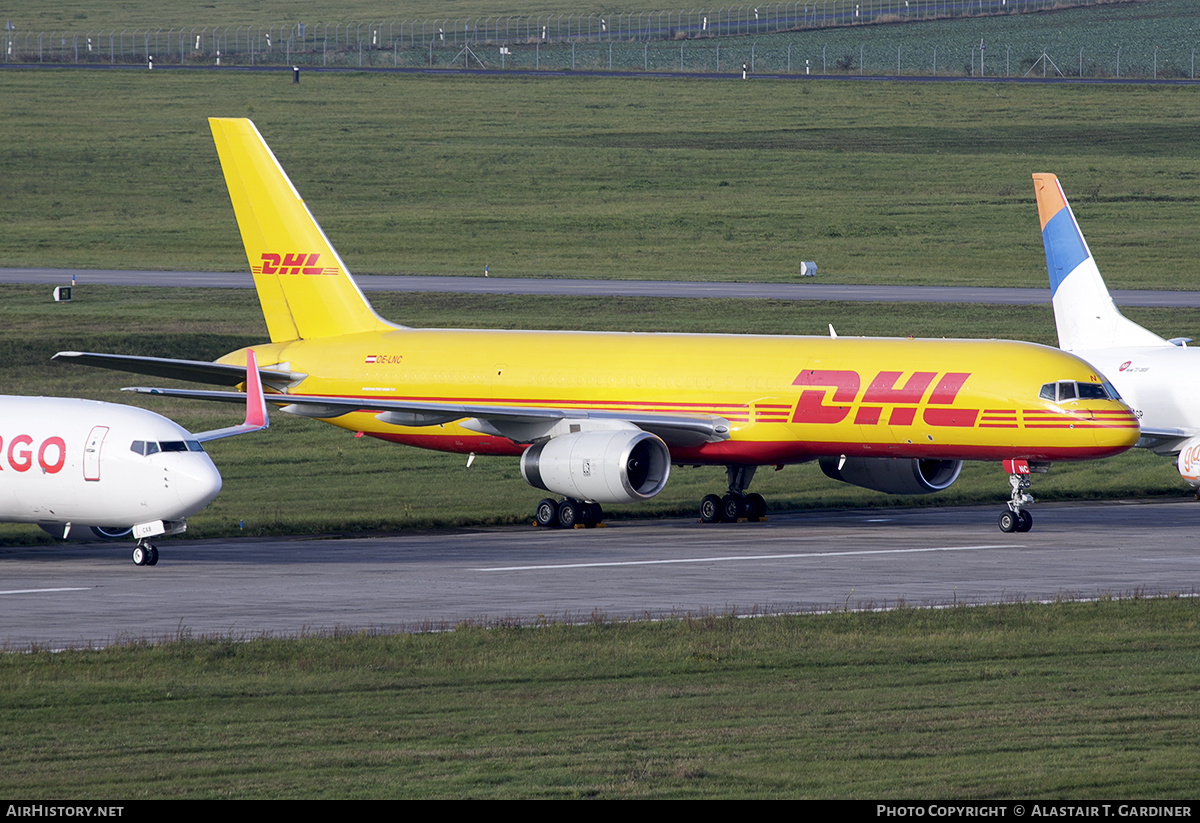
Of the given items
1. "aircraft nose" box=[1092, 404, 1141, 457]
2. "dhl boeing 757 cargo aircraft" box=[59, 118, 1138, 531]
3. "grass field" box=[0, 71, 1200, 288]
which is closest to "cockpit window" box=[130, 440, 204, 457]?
"dhl boeing 757 cargo aircraft" box=[59, 118, 1138, 531]

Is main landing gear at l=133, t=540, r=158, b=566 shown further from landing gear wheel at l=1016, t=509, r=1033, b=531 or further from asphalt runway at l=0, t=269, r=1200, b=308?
asphalt runway at l=0, t=269, r=1200, b=308

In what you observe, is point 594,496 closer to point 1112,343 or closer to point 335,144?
point 1112,343

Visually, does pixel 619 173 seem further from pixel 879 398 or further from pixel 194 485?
pixel 194 485

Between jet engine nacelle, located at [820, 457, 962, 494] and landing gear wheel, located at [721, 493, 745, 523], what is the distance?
2388 millimetres

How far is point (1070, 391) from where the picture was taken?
137 feet

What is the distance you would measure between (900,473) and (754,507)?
3.92 m

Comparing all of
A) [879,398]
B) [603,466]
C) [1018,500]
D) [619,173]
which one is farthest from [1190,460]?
[619,173]

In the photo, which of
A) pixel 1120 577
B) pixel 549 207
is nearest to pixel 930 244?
pixel 549 207

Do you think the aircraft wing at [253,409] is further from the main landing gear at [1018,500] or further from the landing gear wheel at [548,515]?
the main landing gear at [1018,500]

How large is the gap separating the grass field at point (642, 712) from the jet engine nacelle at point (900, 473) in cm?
1580

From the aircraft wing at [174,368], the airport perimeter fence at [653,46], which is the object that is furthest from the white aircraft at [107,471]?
the airport perimeter fence at [653,46]

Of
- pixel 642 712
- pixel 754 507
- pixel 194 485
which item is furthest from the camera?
pixel 754 507

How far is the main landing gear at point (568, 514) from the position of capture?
149ft
